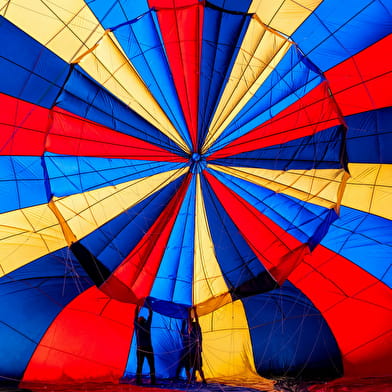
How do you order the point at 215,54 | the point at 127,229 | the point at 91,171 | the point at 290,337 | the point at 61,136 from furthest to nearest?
the point at 290,337, the point at 127,229, the point at 91,171, the point at 61,136, the point at 215,54

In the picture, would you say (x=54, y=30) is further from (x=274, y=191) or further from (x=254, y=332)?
(x=254, y=332)

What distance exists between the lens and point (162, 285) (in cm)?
394

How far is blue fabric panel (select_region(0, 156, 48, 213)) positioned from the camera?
13.9ft

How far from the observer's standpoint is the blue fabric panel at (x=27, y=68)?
394 cm

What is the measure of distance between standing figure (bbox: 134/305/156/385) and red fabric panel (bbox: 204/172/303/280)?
0.95 m

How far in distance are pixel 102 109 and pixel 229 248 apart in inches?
50.8

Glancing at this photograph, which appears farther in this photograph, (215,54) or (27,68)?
(27,68)

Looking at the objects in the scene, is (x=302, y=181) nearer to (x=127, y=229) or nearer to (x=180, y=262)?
(x=180, y=262)

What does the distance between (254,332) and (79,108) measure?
2.12 meters

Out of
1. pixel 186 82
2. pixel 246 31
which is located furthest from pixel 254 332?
pixel 246 31

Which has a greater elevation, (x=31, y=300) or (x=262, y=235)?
(x=262, y=235)

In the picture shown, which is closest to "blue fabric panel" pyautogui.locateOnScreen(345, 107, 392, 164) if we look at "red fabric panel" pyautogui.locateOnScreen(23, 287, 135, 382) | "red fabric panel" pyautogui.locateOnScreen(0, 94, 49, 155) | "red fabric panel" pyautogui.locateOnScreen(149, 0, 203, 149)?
"red fabric panel" pyautogui.locateOnScreen(149, 0, 203, 149)

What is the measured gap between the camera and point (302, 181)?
3.85 metres

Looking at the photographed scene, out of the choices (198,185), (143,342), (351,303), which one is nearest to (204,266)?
(198,185)
